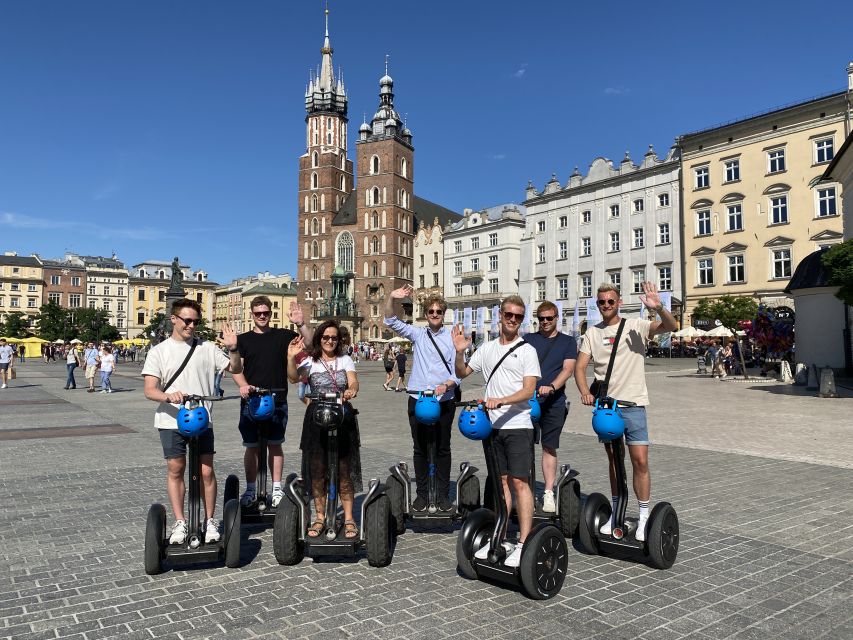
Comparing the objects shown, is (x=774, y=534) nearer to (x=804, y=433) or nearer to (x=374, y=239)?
(x=804, y=433)

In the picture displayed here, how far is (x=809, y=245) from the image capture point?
137 feet

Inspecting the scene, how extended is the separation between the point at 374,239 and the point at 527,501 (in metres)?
86.5

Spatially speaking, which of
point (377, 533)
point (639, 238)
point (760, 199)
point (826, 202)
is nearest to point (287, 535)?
point (377, 533)

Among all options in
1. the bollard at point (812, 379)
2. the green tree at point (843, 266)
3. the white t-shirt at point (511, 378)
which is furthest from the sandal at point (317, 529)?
the bollard at point (812, 379)

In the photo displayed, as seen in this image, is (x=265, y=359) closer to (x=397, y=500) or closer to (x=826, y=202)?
(x=397, y=500)

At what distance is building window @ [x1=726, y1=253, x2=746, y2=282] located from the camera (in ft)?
149

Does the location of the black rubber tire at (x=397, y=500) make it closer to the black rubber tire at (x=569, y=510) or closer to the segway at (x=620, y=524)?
the black rubber tire at (x=569, y=510)

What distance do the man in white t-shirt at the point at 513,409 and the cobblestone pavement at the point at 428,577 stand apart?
577 mm

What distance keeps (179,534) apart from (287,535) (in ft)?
2.58

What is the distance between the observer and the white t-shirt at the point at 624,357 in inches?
194

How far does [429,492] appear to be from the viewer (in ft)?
19.4

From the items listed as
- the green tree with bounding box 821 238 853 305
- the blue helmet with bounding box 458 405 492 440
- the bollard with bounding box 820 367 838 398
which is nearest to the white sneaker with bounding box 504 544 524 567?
the blue helmet with bounding box 458 405 492 440

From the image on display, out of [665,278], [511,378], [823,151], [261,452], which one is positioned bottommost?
[261,452]

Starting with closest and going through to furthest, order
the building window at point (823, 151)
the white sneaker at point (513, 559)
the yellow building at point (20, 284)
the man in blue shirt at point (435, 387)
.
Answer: the white sneaker at point (513, 559) < the man in blue shirt at point (435, 387) < the building window at point (823, 151) < the yellow building at point (20, 284)
